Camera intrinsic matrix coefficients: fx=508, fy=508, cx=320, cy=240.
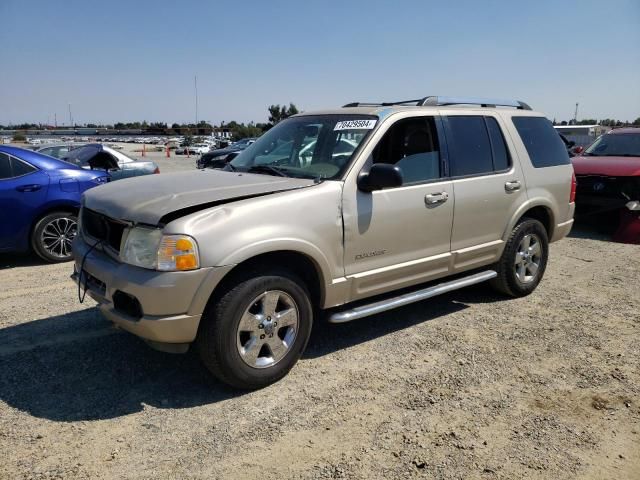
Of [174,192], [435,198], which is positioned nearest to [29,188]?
[174,192]

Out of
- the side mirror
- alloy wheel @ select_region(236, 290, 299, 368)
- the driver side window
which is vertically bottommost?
alloy wheel @ select_region(236, 290, 299, 368)

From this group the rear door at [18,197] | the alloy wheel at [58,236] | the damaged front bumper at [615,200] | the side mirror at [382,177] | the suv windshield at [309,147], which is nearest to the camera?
the side mirror at [382,177]

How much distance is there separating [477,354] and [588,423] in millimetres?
1042

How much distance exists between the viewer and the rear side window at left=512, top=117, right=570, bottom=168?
17.3ft

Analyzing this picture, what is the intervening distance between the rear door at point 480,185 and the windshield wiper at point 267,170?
5.01 feet

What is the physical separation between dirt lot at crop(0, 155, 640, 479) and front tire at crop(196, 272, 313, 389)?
0.60 feet

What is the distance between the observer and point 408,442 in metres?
2.94

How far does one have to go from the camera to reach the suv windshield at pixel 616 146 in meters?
9.55

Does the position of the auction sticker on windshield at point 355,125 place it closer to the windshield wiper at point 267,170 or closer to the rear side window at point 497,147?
the windshield wiper at point 267,170

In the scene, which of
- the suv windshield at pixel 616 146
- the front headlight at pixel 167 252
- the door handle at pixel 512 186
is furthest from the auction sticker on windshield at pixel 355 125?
the suv windshield at pixel 616 146

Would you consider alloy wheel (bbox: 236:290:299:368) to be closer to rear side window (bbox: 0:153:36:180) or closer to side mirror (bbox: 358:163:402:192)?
side mirror (bbox: 358:163:402:192)

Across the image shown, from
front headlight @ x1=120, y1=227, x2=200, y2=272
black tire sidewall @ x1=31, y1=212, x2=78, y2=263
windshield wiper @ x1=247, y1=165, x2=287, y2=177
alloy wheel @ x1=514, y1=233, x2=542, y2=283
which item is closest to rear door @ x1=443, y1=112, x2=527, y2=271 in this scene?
alloy wheel @ x1=514, y1=233, x2=542, y2=283

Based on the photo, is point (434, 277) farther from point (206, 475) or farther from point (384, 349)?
point (206, 475)

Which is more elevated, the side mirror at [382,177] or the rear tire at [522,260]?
the side mirror at [382,177]
